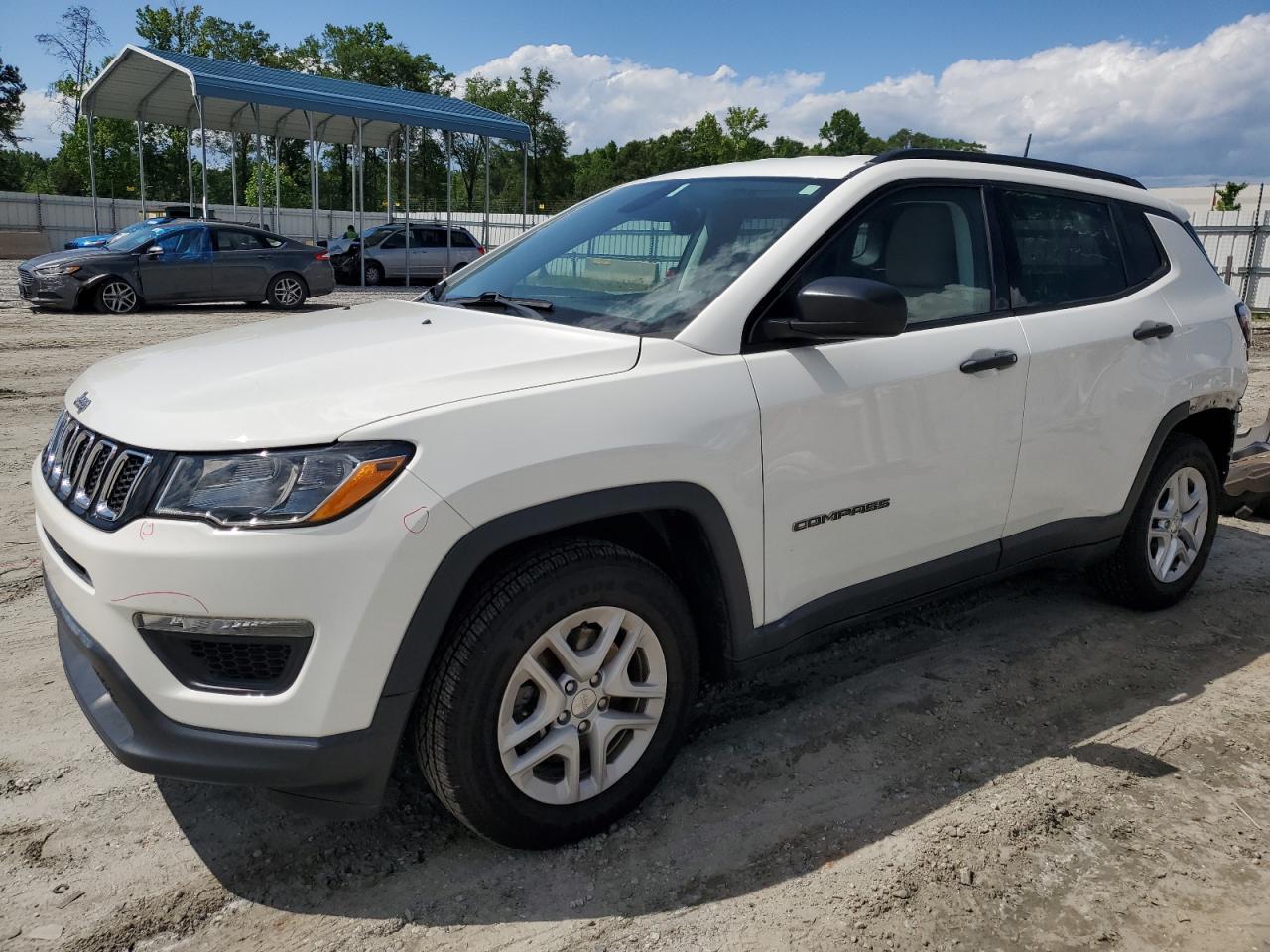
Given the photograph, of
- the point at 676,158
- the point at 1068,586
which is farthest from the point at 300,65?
the point at 1068,586

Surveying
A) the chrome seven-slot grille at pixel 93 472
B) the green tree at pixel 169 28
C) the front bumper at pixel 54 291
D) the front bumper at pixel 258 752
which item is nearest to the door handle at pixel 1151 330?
the front bumper at pixel 258 752

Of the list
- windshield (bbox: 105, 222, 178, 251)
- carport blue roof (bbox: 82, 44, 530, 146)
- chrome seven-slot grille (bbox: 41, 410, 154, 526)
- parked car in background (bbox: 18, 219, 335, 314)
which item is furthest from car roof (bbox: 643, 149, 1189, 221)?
carport blue roof (bbox: 82, 44, 530, 146)

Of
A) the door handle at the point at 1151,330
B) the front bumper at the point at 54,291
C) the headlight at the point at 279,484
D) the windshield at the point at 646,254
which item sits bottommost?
the front bumper at the point at 54,291

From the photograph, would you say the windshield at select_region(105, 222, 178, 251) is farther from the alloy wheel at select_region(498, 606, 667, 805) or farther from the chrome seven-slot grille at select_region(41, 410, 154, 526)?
the alloy wheel at select_region(498, 606, 667, 805)

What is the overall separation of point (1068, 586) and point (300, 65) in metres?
75.3

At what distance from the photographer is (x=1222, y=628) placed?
4.43 metres

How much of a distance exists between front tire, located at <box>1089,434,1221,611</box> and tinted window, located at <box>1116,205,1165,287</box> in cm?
72

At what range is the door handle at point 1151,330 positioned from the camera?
13.0 feet

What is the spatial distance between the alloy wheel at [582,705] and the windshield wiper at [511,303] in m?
1.04

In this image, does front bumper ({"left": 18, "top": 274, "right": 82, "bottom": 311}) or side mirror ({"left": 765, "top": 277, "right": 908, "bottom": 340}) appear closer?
side mirror ({"left": 765, "top": 277, "right": 908, "bottom": 340})

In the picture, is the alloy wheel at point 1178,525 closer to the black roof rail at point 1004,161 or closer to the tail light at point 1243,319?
the tail light at point 1243,319

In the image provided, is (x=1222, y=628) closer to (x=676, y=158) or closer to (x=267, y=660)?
(x=267, y=660)

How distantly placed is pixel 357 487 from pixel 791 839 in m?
1.55

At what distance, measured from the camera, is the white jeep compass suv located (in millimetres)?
2211
